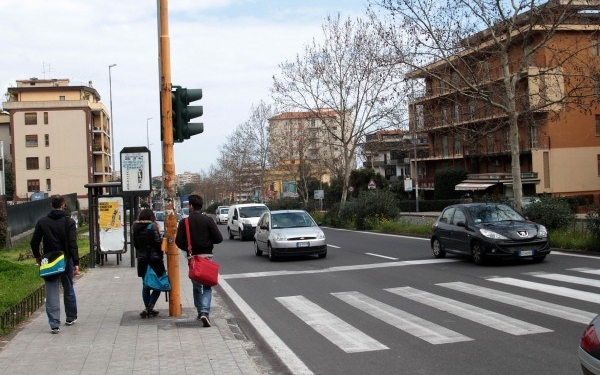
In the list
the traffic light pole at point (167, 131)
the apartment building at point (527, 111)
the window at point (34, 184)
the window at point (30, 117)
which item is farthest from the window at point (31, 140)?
the traffic light pole at point (167, 131)

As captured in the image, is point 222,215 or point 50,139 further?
point 50,139

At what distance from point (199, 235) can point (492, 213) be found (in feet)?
30.8

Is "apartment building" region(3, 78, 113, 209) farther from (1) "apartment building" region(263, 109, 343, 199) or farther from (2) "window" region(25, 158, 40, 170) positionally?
(1) "apartment building" region(263, 109, 343, 199)

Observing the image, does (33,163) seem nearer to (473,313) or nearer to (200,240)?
(200,240)

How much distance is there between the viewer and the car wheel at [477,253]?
1505 centimetres

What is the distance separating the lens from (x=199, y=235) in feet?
29.5

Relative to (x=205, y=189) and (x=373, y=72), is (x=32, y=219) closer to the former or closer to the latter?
(x=373, y=72)

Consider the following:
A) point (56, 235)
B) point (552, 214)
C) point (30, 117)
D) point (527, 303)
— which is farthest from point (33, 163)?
point (527, 303)

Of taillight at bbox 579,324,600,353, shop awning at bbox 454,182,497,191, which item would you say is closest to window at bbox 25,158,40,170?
shop awning at bbox 454,182,497,191

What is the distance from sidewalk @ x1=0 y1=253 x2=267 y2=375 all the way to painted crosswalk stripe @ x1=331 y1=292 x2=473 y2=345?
2.12 m

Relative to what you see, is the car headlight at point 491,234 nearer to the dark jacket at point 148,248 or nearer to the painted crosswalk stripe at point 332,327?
the painted crosswalk stripe at point 332,327

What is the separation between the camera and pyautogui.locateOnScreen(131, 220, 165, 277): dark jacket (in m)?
9.49

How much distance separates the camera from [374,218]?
3412 cm

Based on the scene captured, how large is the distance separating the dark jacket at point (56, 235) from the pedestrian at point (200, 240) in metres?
1.43
